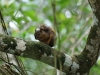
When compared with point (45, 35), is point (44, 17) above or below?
below

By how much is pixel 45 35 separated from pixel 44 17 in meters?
2.16

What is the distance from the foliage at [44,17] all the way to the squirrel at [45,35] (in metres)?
0.35

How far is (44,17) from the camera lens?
12.4 ft

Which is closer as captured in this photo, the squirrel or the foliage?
the squirrel

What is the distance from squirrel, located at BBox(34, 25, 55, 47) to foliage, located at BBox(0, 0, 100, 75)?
35cm

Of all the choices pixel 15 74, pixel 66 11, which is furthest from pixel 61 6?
pixel 15 74

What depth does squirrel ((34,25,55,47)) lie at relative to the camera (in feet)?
5.25

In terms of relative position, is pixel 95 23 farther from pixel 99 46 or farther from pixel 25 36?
pixel 25 36

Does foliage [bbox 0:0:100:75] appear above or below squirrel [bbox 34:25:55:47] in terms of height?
below

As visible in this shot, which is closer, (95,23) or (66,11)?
(95,23)

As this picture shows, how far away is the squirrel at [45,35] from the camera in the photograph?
5.25ft

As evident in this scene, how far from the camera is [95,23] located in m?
1.62

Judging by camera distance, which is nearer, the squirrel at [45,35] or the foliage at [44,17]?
the squirrel at [45,35]

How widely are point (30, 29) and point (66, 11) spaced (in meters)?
0.66
